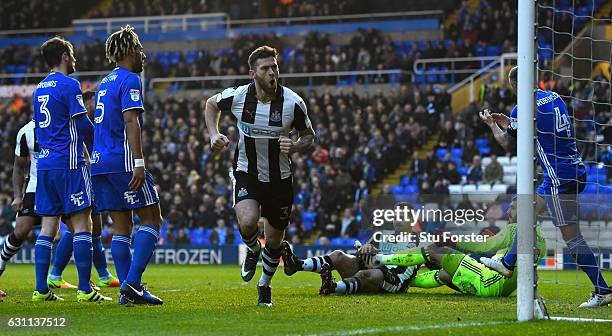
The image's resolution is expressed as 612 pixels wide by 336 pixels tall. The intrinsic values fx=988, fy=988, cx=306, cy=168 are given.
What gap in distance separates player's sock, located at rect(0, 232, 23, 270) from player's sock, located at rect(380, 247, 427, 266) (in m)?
4.07

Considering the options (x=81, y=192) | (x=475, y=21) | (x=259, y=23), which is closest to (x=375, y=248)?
(x=81, y=192)

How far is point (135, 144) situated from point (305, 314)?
2.14m

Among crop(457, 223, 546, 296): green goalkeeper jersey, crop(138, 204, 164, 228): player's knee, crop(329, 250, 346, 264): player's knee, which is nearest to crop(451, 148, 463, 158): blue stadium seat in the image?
crop(457, 223, 546, 296): green goalkeeper jersey

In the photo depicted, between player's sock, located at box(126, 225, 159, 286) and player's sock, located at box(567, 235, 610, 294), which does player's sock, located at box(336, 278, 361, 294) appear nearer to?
player's sock, located at box(126, 225, 159, 286)

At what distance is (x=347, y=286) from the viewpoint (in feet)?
A: 33.8

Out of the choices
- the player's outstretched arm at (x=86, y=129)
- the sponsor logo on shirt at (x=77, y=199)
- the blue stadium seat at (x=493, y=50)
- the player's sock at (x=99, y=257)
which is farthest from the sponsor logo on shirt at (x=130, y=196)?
the blue stadium seat at (x=493, y=50)

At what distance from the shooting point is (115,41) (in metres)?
8.95

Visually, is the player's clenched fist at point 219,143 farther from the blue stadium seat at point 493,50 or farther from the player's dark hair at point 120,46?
the blue stadium seat at point 493,50

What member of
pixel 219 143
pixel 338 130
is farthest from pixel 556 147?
pixel 338 130

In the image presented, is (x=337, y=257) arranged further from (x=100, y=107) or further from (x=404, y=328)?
(x=404, y=328)

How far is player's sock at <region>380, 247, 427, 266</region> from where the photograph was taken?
10.3 m

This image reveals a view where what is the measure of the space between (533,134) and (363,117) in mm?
20369

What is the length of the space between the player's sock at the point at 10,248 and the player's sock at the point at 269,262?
10.8ft

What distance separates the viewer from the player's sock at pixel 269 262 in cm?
888
